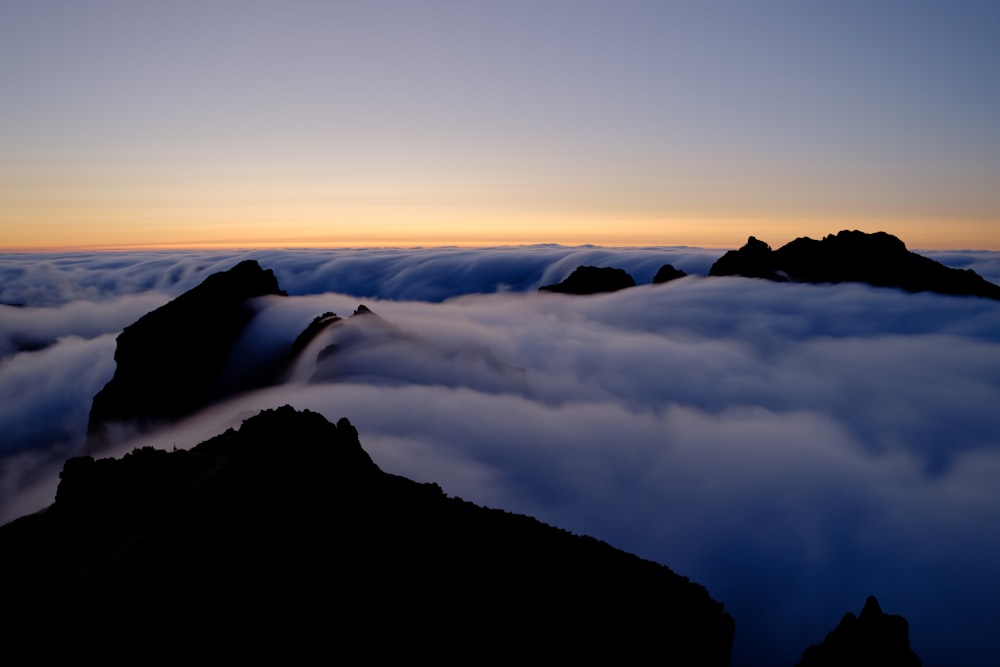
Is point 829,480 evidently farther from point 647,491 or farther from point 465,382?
point 465,382

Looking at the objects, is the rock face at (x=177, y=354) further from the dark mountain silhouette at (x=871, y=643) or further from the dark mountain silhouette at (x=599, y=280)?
the dark mountain silhouette at (x=599, y=280)

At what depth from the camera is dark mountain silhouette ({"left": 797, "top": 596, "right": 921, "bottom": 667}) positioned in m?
9.62

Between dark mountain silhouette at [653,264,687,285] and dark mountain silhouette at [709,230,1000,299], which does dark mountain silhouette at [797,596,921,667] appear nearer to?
dark mountain silhouette at [709,230,1000,299]

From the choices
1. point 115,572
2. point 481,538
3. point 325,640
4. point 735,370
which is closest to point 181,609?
point 115,572

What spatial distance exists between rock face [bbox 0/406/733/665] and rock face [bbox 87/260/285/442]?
91.5 ft

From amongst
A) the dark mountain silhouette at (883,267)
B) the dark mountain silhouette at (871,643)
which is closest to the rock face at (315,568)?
the dark mountain silhouette at (871,643)

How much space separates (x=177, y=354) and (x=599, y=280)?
56922mm

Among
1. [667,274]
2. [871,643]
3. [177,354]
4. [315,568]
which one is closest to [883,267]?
[667,274]

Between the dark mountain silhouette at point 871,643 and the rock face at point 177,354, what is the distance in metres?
35.8

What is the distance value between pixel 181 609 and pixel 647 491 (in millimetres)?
30043

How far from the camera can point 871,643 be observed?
9812mm

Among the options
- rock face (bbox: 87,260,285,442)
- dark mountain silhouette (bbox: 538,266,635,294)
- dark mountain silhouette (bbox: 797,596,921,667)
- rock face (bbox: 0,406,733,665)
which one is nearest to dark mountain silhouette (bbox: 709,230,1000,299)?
dark mountain silhouette (bbox: 538,266,635,294)

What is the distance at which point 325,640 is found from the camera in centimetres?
654

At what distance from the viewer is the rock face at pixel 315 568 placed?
6371 mm
